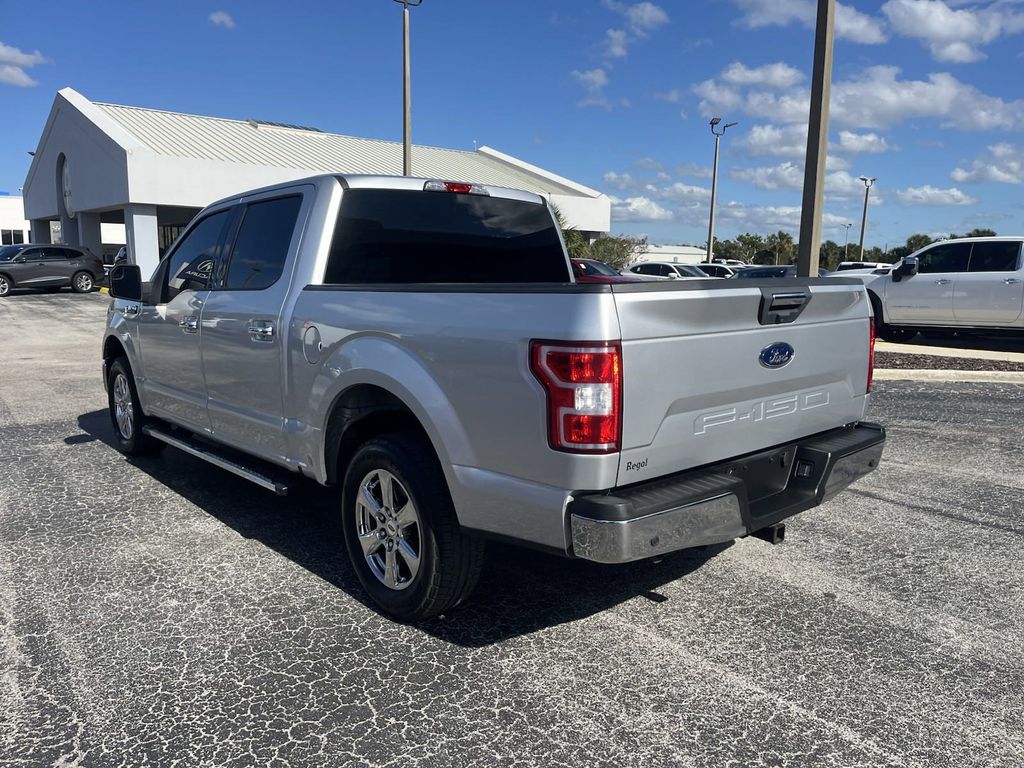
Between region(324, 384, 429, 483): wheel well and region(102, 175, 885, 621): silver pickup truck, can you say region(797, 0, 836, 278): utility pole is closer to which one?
region(102, 175, 885, 621): silver pickup truck

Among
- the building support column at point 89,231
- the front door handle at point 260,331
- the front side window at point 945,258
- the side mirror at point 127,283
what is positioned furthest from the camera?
the building support column at point 89,231

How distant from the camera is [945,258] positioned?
44.3ft

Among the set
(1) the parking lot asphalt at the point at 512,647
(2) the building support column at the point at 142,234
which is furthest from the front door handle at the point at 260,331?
(2) the building support column at the point at 142,234

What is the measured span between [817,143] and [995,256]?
5.12 metres

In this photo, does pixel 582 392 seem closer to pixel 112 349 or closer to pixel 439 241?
pixel 439 241

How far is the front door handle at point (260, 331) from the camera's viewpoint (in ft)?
13.5

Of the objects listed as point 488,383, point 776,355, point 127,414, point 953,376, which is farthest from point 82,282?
point 776,355

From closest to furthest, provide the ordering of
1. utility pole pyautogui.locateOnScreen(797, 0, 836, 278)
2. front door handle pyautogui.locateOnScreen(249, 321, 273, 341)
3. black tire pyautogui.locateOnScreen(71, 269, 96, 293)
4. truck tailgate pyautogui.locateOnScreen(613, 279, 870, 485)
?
1. truck tailgate pyautogui.locateOnScreen(613, 279, 870, 485)
2. front door handle pyautogui.locateOnScreen(249, 321, 273, 341)
3. utility pole pyautogui.locateOnScreen(797, 0, 836, 278)
4. black tire pyautogui.locateOnScreen(71, 269, 96, 293)

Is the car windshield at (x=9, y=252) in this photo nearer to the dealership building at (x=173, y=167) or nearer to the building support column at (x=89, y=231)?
the dealership building at (x=173, y=167)

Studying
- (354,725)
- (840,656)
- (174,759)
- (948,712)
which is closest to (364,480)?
(354,725)

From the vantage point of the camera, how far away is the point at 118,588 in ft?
12.7

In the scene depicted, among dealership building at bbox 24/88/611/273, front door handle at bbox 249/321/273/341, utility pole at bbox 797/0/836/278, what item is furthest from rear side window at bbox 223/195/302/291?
dealership building at bbox 24/88/611/273

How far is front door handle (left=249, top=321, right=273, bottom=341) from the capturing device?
4.12 meters

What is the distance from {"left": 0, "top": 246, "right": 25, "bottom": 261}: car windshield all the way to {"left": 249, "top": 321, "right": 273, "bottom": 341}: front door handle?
87.8 ft
